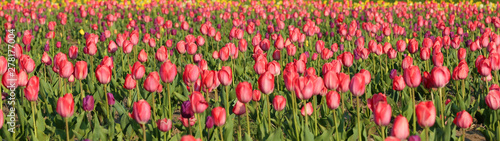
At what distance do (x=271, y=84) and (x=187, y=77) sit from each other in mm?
748

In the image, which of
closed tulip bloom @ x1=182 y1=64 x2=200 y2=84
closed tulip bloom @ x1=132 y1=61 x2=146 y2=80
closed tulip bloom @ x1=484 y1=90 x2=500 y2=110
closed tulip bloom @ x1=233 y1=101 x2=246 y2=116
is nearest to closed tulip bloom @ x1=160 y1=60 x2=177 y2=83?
closed tulip bloom @ x1=182 y1=64 x2=200 y2=84

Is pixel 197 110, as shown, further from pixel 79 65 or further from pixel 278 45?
pixel 278 45

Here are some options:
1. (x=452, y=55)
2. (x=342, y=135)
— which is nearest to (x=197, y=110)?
(x=342, y=135)

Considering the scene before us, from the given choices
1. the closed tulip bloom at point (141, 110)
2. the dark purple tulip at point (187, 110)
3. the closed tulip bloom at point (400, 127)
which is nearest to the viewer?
the closed tulip bloom at point (400, 127)

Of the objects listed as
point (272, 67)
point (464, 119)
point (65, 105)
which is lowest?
point (464, 119)

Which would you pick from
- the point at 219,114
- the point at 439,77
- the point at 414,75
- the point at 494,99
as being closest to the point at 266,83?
the point at 219,114

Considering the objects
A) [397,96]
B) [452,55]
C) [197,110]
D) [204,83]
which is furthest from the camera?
[452,55]

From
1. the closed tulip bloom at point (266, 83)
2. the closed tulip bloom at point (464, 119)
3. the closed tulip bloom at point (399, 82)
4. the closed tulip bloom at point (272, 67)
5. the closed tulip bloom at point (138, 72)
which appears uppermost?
the closed tulip bloom at point (266, 83)

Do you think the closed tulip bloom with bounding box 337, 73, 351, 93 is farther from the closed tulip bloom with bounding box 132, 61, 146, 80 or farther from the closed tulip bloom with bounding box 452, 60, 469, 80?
the closed tulip bloom with bounding box 132, 61, 146, 80

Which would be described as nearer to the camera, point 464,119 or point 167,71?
point 464,119

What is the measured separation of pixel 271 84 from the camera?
312cm

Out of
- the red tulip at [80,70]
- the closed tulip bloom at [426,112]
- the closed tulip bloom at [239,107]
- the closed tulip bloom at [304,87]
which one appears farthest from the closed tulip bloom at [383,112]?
the red tulip at [80,70]

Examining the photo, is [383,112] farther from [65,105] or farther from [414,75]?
[65,105]

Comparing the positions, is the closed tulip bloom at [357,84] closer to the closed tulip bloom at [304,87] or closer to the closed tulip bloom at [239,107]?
the closed tulip bloom at [304,87]
